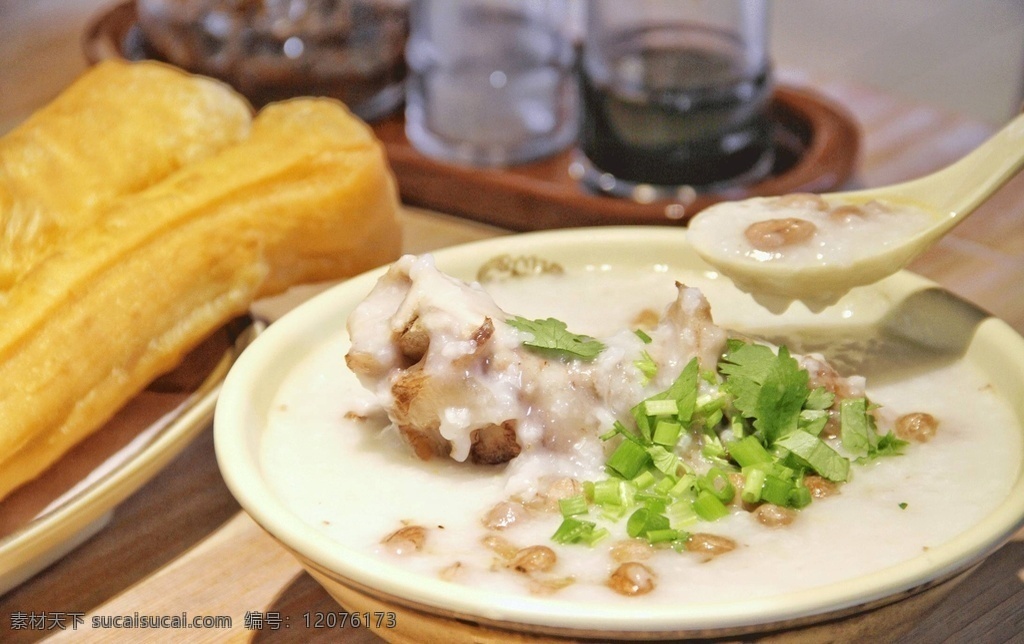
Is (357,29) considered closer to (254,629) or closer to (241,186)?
(241,186)

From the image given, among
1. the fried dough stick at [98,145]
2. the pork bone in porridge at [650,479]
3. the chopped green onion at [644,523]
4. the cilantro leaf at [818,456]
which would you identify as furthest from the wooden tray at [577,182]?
the chopped green onion at [644,523]

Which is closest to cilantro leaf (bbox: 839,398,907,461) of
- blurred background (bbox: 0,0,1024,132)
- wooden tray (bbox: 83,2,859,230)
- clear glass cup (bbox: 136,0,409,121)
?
wooden tray (bbox: 83,2,859,230)

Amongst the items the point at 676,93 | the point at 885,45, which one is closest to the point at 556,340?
the point at 676,93

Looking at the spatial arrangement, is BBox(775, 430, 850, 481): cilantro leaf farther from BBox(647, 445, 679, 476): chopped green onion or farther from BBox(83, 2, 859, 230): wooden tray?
BBox(83, 2, 859, 230): wooden tray

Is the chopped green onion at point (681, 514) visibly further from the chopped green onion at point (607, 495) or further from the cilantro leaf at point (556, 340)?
the cilantro leaf at point (556, 340)

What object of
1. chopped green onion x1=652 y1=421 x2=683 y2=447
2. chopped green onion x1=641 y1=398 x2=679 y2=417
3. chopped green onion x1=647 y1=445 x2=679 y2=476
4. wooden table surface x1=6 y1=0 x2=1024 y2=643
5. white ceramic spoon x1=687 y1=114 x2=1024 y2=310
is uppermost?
white ceramic spoon x1=687 y1=114 x2=1024 y2=310

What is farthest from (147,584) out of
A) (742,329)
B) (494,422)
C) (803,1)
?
(803,1)
